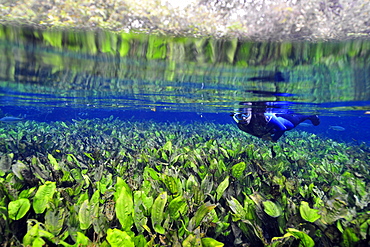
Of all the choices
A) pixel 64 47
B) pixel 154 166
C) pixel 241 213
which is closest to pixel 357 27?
pixel 241 213

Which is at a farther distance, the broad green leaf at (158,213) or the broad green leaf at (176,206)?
the broad green leaf at (176,206)

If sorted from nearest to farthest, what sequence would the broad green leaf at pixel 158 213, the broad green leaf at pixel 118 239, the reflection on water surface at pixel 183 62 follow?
1. the broad green leaf at pixel 118 239
2. the broad green leaf at pixel 158 213
3. the reflection on water surface at pixel 183 62

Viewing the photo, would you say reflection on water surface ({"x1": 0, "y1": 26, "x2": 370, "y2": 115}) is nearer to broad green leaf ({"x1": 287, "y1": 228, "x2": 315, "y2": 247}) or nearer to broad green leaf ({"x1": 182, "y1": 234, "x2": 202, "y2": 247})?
broad green leaf ({"x1": 287, "y1": 228, "x2": 315, "y2": 247})

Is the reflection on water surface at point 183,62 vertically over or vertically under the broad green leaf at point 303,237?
over

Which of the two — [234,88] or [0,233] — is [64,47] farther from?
[234,88]

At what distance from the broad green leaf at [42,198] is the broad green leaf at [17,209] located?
13cm

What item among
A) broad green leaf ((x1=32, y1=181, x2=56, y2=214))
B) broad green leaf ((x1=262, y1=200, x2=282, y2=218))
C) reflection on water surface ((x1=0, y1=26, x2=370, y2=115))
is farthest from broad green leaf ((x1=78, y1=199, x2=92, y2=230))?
reflection on water surface ((x1=0, y1=26, x2=370, y2=115))

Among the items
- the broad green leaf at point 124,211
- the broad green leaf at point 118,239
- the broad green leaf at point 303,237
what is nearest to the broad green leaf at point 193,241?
the broad green leaf at point 118,239

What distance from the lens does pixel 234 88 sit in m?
9.87

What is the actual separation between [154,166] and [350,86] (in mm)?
9139

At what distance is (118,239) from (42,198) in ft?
4.24

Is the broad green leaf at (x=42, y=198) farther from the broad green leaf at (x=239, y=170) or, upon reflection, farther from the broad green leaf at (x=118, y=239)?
the broad green leaf at (x=239, y=170)

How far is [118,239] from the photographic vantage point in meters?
1.84

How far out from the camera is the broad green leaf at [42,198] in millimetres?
2459
